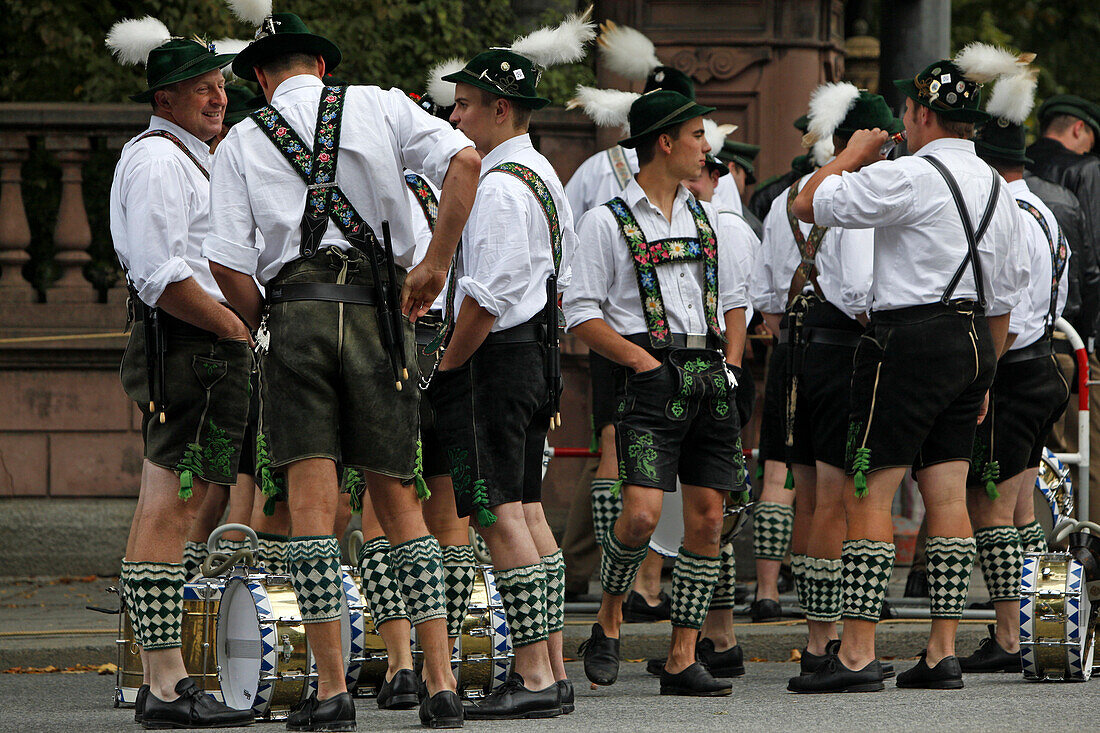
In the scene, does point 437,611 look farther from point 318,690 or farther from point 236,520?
point 236,520

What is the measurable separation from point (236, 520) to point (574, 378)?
3.02 m

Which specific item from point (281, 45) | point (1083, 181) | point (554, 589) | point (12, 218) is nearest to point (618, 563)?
point (554, 589)

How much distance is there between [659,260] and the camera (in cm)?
668

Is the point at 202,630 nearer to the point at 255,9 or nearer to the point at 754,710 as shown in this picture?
the point at 754,710

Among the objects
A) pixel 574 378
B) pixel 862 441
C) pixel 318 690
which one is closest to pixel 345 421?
pixel 318 690

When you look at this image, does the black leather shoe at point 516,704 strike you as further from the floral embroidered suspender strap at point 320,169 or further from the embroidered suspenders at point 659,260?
the floral embroidered suspender strap at point 320,169

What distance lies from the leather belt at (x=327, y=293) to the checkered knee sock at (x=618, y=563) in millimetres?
1817

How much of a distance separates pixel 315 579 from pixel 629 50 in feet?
13.8

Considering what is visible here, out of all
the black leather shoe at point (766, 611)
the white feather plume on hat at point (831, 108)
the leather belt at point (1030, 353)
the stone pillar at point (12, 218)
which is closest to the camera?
the white feather plume on hat at point (831, 108)

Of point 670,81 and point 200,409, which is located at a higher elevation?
point 670,81

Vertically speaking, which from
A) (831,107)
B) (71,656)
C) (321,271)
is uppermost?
(831,107)

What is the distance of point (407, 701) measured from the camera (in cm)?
611

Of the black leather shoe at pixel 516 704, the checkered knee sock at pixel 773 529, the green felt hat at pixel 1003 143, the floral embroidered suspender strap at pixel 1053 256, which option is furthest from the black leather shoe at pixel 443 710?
the green felt hat at pixel 1003 143

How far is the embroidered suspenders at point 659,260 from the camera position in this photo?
21.8ft
